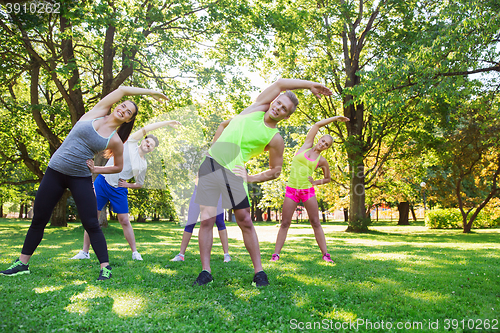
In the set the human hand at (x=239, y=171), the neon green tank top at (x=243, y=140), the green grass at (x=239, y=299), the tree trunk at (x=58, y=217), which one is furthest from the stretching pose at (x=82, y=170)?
the tree trunk at (x=58, y=217)

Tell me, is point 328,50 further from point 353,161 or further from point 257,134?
point 257,134

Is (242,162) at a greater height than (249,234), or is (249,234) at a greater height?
(242,162)

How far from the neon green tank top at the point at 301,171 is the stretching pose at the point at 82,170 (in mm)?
2736

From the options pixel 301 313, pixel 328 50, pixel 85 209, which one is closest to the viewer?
pixel 301 313

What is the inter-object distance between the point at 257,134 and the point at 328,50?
16.2 m

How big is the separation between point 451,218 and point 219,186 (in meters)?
22.2

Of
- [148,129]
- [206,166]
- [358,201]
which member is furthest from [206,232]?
[358,201]

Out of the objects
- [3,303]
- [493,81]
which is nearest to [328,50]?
[493,81]

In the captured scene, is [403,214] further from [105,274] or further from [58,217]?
[105,274]

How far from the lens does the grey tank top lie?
3.65m

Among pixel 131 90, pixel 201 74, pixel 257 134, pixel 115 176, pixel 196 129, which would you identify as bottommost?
pixel 115 176

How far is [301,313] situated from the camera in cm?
260

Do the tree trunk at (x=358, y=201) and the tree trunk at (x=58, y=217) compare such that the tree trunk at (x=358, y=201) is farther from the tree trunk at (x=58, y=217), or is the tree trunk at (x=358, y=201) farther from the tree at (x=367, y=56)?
the tree trunk at (x=58, y=217)

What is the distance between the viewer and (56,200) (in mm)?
3836
